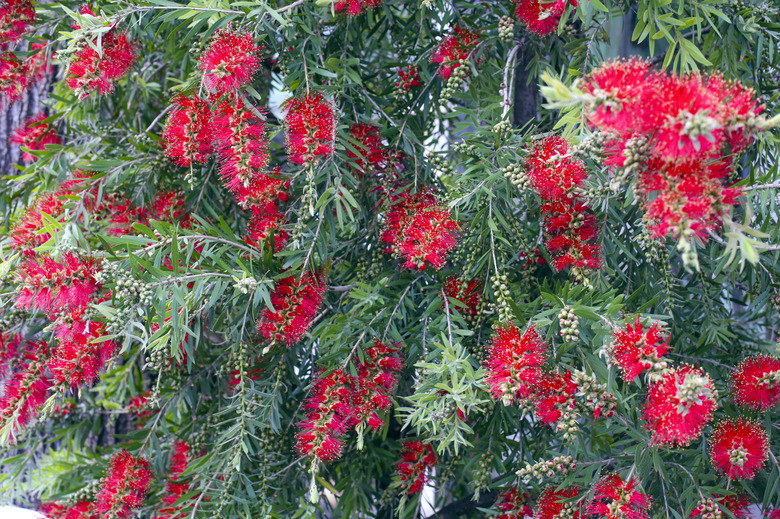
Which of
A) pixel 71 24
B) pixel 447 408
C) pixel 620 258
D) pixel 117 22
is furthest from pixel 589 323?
pixel 71 24

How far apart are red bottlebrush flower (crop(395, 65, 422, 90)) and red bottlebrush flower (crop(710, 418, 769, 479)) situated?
1310 mm

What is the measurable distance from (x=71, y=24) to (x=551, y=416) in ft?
6.32

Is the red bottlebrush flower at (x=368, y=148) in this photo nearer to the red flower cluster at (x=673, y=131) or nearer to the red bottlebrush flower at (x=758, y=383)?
the red flower cluster at (x=673, y=131)

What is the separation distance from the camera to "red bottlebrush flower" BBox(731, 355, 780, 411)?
1449 millimetres

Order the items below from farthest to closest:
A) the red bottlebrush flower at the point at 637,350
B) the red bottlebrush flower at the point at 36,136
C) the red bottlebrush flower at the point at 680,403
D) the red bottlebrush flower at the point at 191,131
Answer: the red bottlebrush flower at the point at 36,136 < the red bottlebrush flower at the point at 191,131 < the red bottlebrush flower at the point at 637,350 < the red bottlebrush flower at the point at 680,403

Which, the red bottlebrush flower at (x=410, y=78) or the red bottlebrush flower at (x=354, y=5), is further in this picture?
the red bottlebrush flower at (x=410, y=78)

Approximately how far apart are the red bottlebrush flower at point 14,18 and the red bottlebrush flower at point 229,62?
857 mm

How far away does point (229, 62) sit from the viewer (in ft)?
4.95

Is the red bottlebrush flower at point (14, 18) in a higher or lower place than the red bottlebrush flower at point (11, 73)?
higher

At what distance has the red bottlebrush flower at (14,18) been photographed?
194 centimetres

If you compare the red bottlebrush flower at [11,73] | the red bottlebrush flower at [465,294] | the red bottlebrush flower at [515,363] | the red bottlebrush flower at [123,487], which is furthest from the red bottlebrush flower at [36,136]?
the red bottlebrush flower at [515,363]

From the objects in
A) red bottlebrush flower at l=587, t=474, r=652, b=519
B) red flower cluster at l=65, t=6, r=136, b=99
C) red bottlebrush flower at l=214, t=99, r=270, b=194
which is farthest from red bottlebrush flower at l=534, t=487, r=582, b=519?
red flower cluster at l=65, t=6, r=136, b=99

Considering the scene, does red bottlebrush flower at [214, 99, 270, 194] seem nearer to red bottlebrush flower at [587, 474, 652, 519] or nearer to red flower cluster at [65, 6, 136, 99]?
red flower cluster at [65, 6, 136, 99]

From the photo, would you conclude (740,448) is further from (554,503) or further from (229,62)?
(229,62)
